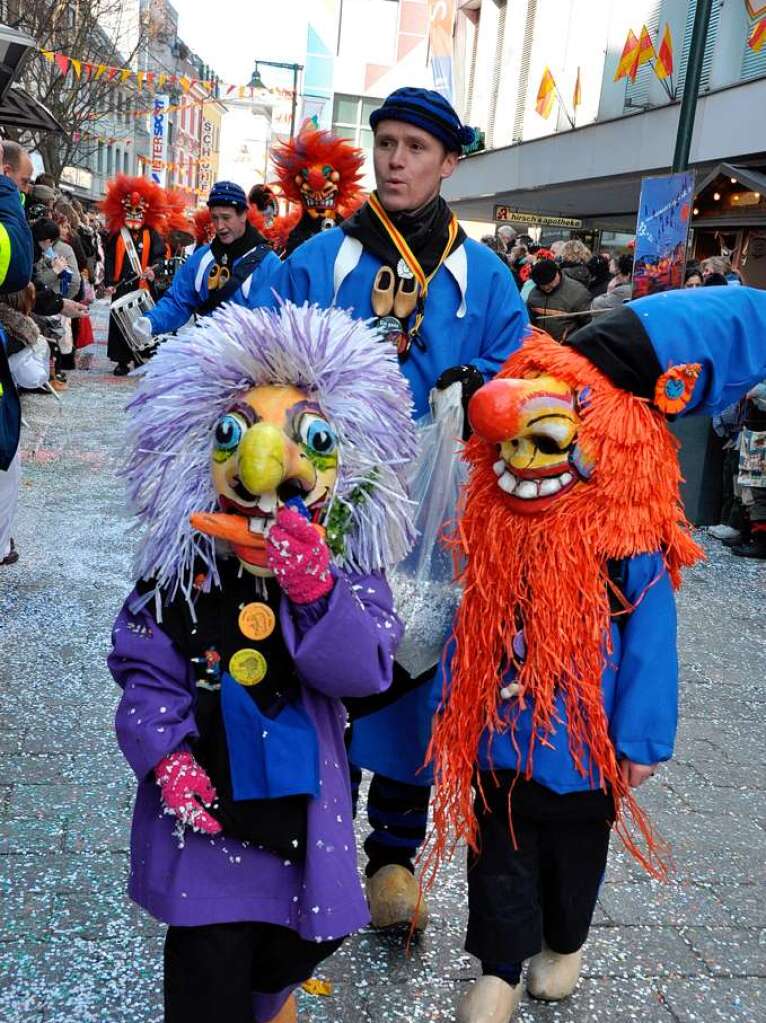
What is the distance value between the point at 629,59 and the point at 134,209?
7.48 metres

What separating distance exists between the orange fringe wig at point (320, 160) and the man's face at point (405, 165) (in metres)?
2.91

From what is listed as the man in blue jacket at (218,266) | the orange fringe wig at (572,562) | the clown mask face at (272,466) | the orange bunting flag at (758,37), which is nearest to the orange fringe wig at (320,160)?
the man in blue jacket at (218,266)

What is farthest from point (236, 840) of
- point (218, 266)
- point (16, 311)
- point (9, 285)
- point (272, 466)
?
point (218, 266)

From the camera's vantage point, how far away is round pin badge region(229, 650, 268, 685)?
5.90ft

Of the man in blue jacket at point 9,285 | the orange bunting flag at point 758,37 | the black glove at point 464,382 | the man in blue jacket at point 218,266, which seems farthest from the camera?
the orange bunting flag at point 758,37

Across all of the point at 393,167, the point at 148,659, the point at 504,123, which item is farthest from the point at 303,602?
the point at 504,123

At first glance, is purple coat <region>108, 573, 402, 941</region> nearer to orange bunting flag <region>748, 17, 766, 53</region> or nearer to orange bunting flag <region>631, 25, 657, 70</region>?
orange bunting flag <region>748, 17, 766, 53</region>

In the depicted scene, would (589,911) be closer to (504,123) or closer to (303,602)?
(303,602)

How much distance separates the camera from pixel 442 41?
94.2 feet

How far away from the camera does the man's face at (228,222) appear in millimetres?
6412

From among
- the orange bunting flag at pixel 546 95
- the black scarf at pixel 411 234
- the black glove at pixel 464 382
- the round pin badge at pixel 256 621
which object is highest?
the orange bunting flag at pixel 546 95

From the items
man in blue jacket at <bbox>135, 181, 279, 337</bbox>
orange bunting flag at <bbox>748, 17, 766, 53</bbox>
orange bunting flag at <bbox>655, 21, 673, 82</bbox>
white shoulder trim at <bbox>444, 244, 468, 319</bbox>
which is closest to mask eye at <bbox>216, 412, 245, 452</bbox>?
white shoulder trim at <bbox>444, 244, 468, 319</bbox>

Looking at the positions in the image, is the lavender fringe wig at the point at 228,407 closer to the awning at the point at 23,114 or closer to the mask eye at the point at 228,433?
the mask eye at the point at 228,433

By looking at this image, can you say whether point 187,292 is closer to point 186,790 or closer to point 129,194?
point 129,194
